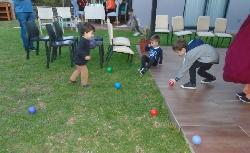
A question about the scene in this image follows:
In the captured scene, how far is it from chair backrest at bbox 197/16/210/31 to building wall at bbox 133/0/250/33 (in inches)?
84.9

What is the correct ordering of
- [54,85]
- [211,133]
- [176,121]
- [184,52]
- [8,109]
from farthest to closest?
[54,85], [184,52], [8,109], [176,121], [211,133]

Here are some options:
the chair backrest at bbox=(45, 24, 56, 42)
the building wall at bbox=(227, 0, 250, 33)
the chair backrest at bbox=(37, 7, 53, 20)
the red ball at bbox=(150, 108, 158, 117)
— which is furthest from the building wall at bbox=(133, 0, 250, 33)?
the red ball at bbox=(150, 108, 158, 117)

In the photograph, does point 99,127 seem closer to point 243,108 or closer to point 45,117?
point 45,117

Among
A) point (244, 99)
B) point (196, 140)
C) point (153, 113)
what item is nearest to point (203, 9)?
point (244, 99)

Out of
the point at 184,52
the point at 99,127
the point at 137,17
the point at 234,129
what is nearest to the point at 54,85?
the point at 99,127

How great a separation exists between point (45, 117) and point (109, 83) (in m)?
1.62

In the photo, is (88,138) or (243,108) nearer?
(88,138)

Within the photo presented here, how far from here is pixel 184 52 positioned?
479cm

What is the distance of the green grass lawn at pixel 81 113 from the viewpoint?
11.2ft

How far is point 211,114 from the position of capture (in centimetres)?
416

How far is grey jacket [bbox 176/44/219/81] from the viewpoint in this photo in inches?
188

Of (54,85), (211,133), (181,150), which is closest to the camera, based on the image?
(181,150)

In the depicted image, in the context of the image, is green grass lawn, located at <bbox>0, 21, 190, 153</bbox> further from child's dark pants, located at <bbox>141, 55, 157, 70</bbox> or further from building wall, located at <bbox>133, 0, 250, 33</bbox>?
building wall, located at <bbox>133, 0, 250, 33</bbox>

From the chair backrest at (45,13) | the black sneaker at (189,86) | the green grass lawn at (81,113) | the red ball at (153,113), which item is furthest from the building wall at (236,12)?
the red ball at (153,113)
